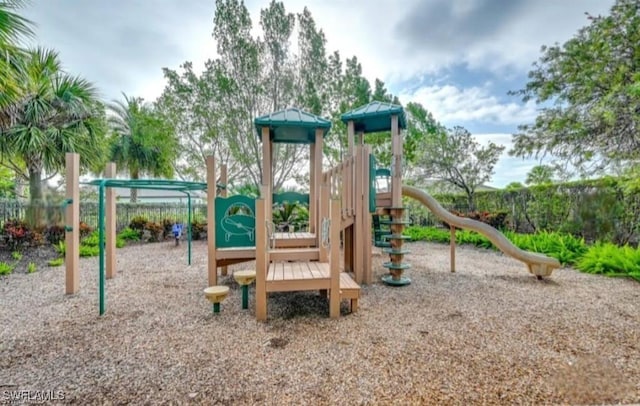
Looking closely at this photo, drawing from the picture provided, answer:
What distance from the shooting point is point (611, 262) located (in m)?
5.41

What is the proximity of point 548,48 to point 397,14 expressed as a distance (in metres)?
4.13

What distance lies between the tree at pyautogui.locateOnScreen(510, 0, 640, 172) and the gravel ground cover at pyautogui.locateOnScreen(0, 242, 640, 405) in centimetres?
347

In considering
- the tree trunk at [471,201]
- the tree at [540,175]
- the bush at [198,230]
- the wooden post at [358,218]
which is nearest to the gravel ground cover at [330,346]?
the wooden post at [358,218]

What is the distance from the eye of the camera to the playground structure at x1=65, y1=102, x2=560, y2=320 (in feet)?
11.3

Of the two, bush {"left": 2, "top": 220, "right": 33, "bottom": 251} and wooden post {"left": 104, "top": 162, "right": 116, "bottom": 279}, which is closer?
wooden post {"left": 104, "top": 162, "right": 116, "bottom": 279}

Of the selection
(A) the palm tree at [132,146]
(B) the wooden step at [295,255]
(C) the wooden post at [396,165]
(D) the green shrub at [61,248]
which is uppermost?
(A) the palm tree at [132,146]

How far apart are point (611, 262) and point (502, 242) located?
79.9 inches

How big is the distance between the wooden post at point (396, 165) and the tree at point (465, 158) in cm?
679

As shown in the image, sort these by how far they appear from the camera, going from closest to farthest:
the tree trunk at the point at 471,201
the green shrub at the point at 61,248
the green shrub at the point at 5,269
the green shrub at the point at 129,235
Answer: the green shrub at the point at 5,269, the green shrub at the point at 61,248, the green shrub at the point at 129,235, the tree trunk at the point at 471,201

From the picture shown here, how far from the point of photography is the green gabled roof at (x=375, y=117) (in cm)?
513

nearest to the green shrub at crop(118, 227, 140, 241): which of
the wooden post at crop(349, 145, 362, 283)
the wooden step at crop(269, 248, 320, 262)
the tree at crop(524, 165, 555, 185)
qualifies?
the wooden step at crop(269, 248, 320, 262)

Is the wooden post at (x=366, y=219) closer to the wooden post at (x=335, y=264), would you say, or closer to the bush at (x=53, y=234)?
the wooden post at (x=335, y=264)

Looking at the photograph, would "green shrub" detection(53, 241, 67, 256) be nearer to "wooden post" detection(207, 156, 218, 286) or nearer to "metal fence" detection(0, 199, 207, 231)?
"metal fence" detection(0, 199, 207, 231)

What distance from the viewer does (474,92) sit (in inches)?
358
